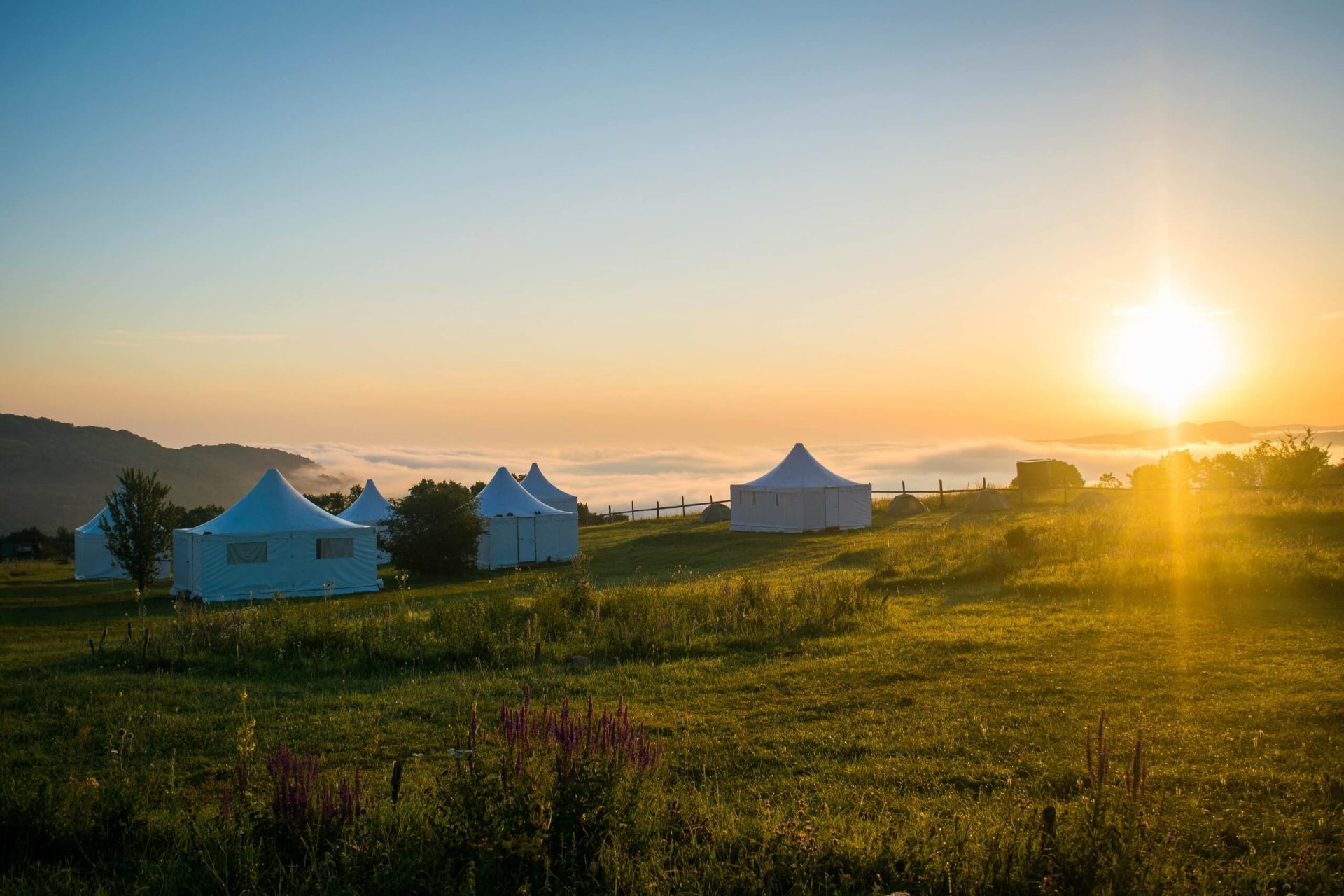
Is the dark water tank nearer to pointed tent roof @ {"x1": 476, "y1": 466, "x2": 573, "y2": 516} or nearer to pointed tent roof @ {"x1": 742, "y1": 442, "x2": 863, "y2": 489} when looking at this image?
pointed tent roof @ {"x1": 742, "y1": 442, "x2": 863, "y2": 489}

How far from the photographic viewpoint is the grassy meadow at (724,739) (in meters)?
4.39

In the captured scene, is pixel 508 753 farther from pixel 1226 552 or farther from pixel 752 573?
pixel 752 573

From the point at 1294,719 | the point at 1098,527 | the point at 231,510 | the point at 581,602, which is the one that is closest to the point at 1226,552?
the point at 1098,527

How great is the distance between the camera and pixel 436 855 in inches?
172

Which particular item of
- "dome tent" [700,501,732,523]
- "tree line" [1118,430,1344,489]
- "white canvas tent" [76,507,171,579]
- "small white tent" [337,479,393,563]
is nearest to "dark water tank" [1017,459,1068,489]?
"tree line" [1118,430,1344,489]

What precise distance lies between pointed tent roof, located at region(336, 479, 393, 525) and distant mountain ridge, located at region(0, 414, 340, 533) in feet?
246

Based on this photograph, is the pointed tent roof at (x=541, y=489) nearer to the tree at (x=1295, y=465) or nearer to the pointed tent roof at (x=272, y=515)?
the pointed tent roof at (x=272, y=515)

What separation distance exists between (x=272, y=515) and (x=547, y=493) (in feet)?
47.4

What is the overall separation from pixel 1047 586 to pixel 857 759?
29.6 feet

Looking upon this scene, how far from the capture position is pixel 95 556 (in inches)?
1227

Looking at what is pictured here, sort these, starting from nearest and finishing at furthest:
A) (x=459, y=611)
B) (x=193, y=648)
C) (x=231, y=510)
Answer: (x=193, y=648), (x=459, y=611), (x=231, y=510)

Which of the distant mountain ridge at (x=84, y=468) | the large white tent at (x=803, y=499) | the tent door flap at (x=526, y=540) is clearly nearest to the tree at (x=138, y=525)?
the tent door flap at (x=526, y=540)

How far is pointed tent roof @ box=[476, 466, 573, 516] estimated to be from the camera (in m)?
30.1

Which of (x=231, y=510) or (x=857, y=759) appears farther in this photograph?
(x=231, y=510)
